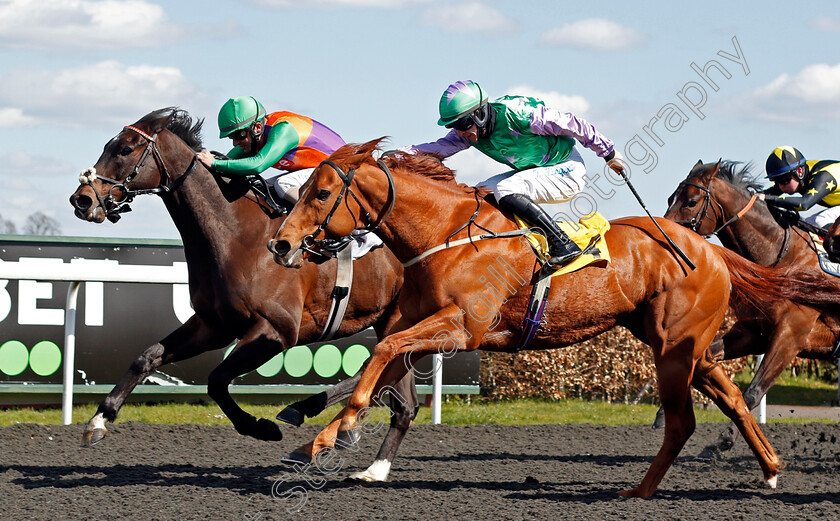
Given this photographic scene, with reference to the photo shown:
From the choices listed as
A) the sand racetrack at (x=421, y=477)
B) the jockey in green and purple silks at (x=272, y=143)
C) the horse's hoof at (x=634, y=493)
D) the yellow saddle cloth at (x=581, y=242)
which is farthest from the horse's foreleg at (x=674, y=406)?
the jockey in green and purple silks at (x=272, y=143)

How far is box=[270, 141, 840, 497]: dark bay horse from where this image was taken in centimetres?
421

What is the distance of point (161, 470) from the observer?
5.46 metres

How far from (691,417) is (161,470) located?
112 inches

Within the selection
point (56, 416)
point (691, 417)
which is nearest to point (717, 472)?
point (691, 417)

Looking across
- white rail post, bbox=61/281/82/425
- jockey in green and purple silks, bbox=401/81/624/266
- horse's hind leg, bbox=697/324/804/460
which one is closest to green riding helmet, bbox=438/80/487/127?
jockey in green and purple silks, bbox=401/81/624/266

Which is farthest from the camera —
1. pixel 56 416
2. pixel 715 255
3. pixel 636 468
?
pixel 56 416

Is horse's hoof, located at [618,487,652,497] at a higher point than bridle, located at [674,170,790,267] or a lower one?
lower

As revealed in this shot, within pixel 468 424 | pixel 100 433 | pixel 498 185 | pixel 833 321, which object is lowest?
pixel 468 424

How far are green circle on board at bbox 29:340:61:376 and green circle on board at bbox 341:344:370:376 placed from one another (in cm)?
222

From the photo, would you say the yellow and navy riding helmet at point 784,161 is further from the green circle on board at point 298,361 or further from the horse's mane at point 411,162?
the green circle on board at point 298,361

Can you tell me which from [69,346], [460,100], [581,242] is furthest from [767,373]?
[69,346]

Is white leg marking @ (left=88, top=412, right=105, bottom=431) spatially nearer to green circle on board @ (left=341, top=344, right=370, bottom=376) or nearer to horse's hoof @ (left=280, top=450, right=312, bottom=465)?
horse's hoof @ (left=280, top=450, right=312, bottom=465)

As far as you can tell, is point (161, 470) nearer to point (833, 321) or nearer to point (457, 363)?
point (457, 363)

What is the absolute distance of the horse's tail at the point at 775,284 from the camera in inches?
207
